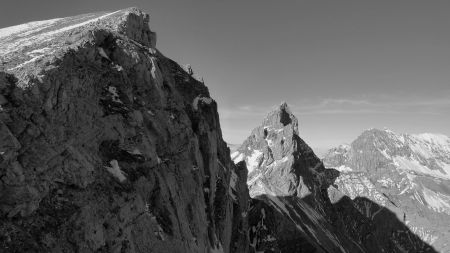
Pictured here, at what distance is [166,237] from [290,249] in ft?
346

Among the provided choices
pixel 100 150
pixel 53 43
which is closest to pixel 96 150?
pixel 100 150

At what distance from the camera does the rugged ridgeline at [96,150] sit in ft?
92.4

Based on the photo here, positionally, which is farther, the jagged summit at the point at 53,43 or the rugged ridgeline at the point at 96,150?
the jagged summit at the point at 53,43

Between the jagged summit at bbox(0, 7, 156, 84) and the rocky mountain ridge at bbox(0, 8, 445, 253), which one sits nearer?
the rocky mountain ridge at bbox(0, 8, 445, 253)

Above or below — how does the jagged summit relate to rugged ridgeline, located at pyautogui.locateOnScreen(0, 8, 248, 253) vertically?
above

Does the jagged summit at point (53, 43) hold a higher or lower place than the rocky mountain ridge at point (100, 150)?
higher

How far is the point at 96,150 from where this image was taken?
116 ft

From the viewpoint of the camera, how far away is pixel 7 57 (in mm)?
35312

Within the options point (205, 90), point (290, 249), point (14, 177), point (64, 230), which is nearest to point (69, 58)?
point (14, 177)

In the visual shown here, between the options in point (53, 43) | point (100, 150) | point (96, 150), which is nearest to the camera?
point (96, 150)

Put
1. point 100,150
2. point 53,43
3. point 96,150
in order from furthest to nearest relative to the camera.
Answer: point 53,43, point 100,150, point 96,150

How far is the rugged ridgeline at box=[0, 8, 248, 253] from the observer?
28.2 m

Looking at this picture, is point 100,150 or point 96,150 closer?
point 96,150

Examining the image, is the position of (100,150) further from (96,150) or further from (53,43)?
(53,43)
